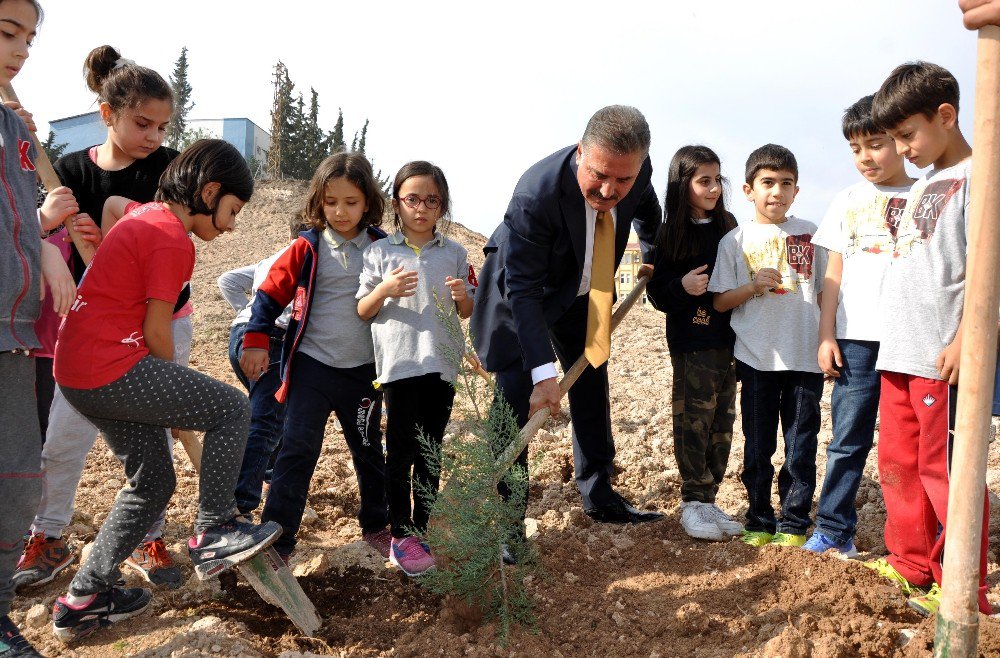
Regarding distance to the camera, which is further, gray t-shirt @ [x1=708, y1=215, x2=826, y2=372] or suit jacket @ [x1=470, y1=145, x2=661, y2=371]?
gray t-shirt @ [x1=708, y1=215, x2=826, y2=372]

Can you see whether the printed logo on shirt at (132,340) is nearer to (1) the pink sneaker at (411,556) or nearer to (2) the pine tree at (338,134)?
(1) the pink sneaker at (411,556)

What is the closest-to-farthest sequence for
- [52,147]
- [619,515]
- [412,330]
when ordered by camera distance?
[412,330] < [619,515] < [52,147]

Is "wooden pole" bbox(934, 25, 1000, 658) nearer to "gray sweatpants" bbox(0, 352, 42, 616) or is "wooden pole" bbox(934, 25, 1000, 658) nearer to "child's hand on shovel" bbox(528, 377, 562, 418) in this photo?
"child's hand on shovel" bbox(528, 377, 562, 418)

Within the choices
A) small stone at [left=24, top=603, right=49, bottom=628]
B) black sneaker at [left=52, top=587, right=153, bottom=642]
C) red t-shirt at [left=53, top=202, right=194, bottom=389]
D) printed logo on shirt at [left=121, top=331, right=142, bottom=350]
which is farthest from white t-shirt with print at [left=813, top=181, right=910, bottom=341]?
small stone at [left=24, top=603, right=49, bottom=628]

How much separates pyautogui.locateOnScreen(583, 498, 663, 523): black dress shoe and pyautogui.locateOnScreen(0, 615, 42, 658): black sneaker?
2463mm

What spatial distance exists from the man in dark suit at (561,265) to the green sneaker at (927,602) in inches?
57.7

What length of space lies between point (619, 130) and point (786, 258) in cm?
117

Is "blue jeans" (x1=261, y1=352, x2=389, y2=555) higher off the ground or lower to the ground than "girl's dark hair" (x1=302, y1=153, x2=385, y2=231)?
lower

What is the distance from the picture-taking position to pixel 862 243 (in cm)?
322

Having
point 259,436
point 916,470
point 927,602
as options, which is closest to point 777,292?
point 916,470

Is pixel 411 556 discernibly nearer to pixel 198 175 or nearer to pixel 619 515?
pixel 619 515

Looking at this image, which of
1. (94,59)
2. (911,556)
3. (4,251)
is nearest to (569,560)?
(911,556)

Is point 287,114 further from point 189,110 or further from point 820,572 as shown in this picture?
point 820,572

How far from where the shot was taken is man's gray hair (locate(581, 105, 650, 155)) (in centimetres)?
295
